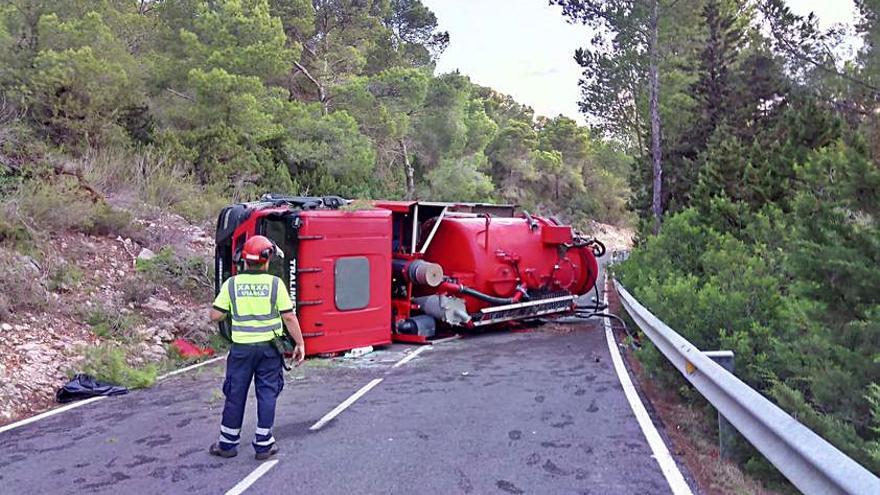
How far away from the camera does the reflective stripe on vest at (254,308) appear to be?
6.24m

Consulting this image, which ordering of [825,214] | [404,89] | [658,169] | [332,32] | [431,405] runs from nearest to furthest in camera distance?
1. [825,214]
2. [431,405]
3. [658,169]
4. [404,89]
5. [332,32]

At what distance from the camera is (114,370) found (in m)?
9.56

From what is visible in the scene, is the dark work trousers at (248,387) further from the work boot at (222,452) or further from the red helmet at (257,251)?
the red helmet at (257,251)

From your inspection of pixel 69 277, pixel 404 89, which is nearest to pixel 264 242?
pixel 69 277

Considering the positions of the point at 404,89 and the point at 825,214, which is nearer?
the point at 825,214

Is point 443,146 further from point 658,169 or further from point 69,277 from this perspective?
point 69,277

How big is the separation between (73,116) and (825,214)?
58.7ft

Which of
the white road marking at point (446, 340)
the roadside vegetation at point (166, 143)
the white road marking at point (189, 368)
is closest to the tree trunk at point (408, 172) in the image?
the roadside vegetation at point (166, 143)

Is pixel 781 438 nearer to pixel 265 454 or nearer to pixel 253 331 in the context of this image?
pixel 265 454

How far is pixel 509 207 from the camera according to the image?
16.1m

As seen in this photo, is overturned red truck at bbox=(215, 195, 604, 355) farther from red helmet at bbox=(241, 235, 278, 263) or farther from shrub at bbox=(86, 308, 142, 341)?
red helmet at bbox=(241, 235, 278, 263)

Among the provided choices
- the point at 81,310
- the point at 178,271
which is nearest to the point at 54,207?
the point at 178,271

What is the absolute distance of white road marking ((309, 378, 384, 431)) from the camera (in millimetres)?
6996

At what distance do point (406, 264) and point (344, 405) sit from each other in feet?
18.0
